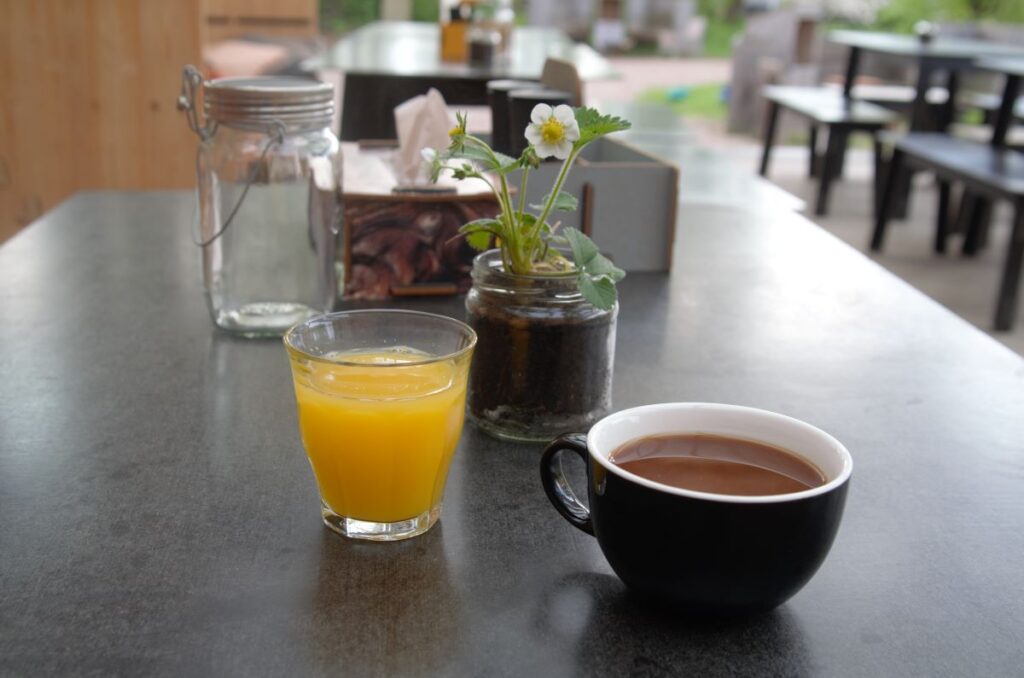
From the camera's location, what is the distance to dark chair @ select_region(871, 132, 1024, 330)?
312cm

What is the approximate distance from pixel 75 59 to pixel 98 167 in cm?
26

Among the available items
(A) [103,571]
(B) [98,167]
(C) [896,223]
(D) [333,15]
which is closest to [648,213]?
(A) [103,571]

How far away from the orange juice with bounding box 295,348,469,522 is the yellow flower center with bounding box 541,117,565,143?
155mm

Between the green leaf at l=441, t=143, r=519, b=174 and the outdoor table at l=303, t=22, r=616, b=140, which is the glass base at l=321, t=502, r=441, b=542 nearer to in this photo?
the green leaf at l=441, t=143, r=519, b=174

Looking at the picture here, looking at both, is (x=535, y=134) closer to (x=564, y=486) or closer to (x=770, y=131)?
(x=564, y=486)

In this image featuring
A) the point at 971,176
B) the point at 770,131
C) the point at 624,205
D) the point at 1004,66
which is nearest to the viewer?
the point at 624,205

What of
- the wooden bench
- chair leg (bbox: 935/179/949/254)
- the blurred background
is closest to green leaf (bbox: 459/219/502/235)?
the blurred background

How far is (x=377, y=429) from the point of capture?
61cm

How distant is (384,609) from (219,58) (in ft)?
13.8

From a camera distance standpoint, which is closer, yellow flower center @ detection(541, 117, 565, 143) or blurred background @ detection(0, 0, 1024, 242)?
yellow flower center @ detection(541, 117, 565, 143)

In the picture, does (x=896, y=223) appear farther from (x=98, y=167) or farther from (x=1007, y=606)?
(x=1007, y=606)

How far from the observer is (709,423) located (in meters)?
0.59

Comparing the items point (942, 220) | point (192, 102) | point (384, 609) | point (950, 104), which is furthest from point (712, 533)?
point (950, 104)

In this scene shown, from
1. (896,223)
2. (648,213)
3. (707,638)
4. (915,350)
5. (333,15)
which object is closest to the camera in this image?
(707,638)
